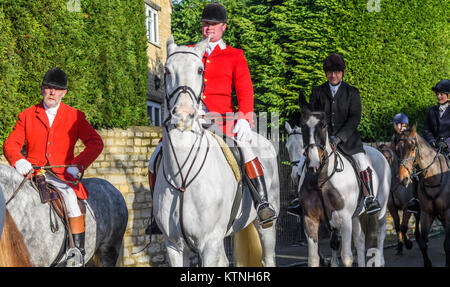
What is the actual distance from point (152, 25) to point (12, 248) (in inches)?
748

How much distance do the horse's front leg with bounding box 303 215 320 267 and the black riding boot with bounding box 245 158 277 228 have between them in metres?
2.07

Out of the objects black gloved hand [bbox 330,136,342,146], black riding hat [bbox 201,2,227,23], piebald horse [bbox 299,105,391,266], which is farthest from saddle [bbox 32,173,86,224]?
black gloved hand [bbox 330,136,342,146]

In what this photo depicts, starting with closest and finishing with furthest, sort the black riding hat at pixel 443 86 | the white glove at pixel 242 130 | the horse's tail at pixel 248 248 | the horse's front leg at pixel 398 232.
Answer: the white glove at pixel 242 130, the horse's tail at pixel 248 248, the black riding hat at pixel 443 86, the horse's front leg at pixel 398 232

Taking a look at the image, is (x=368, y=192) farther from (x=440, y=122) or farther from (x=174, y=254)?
(x=174, y=254)

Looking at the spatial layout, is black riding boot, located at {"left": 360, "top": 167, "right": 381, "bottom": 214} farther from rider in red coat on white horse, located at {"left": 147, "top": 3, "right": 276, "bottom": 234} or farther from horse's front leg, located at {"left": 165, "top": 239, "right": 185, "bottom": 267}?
horse's front leg, located at {"left": 165, "top": 239, "right": 185, "bottom": 267}

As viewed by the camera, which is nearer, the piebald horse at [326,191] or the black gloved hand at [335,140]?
the piebald horse at [326,191]

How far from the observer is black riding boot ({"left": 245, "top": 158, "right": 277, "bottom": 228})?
6.29 metres

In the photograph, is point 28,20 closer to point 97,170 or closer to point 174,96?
point 97,170

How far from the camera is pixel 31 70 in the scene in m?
9.88

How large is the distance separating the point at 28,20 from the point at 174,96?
590 cm

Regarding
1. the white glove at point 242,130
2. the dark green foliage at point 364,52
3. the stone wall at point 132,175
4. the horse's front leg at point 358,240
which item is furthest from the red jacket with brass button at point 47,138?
the dark green foliage at point 364,52

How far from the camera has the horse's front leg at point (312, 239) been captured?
8.17 meters

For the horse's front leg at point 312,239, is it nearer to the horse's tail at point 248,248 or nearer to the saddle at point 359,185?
the saddle at point 359,185

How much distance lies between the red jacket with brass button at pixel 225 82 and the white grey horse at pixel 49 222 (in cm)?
198
